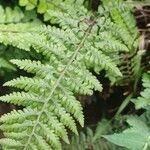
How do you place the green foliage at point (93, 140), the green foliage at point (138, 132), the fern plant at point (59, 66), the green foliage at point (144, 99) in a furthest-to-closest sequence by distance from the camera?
the green foliage at point (93, 140) → the green foliage at point (144, 99) → the fern plant at point (59, 66) → the green foliage at point (138, 132)

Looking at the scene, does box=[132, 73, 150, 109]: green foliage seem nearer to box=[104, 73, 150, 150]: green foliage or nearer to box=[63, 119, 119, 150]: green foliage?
box=[104, 73, 150, 150]: green foliage

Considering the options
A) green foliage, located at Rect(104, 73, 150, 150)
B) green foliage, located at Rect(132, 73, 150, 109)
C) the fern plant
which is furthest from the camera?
green foliage, located at Rect(132, 73, 150, 109)

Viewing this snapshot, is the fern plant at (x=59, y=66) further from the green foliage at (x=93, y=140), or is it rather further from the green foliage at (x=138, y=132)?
the green foliage at (x=93, y=140)

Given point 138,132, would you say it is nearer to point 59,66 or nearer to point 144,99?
point 144,99

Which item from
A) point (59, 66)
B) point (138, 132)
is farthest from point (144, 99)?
point (59, 66)

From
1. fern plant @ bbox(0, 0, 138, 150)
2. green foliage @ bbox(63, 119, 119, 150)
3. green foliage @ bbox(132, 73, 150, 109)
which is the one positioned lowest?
green foliage @ bbox(63, 119, 119, 150)

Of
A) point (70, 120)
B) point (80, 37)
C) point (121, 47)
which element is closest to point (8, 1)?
point (80, 37)

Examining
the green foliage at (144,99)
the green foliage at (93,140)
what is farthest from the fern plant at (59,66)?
the green foliage at (93,140)

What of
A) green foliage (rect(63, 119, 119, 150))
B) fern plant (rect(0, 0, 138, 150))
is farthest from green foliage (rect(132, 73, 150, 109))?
green foliage (rect(63, 119, 119, 150))
